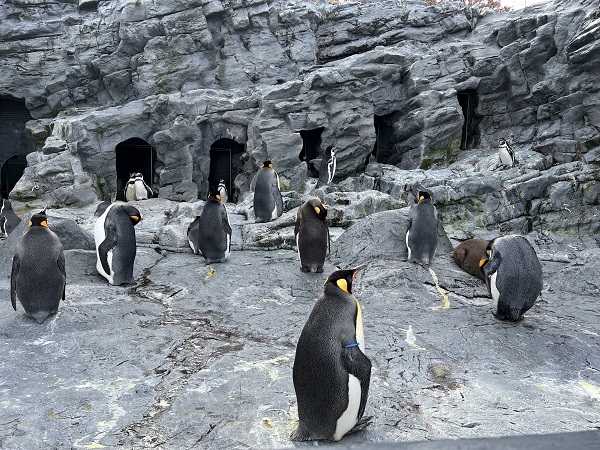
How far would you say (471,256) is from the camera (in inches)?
250

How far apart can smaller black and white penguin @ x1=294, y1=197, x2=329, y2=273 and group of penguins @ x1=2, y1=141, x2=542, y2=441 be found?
0.04 feet

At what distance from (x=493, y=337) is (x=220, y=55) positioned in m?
14.6

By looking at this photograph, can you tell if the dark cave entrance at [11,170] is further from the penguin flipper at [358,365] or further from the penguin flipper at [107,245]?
the penguin flipper at [358,365]

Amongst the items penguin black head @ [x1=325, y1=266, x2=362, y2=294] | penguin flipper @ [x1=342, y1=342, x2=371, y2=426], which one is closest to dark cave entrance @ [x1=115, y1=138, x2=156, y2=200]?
penguin black head @ [x1=325, y1=266, x2=362, y2=294]

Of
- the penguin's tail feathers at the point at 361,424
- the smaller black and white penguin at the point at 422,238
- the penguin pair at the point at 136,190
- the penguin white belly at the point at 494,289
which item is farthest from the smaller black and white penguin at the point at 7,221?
the penguin's tail feathers at the point at 361,424

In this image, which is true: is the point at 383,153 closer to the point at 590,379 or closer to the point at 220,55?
the point at 220,55

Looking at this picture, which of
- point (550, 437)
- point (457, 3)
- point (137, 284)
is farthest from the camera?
point (457, 3)

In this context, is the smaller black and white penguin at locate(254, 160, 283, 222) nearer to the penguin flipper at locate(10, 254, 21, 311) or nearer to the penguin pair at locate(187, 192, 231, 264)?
the penguin pair at locate(187, 192, 231, 264)

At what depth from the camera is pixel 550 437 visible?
62 centimetres

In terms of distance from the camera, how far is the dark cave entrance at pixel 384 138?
17.2 m

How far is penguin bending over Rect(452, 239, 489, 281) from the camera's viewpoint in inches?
245

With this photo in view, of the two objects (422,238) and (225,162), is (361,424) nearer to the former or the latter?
(422,238)

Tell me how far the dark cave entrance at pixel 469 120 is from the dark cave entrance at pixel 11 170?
15679 millimetres

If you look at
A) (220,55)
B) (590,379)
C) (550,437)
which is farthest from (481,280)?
(220,55)
